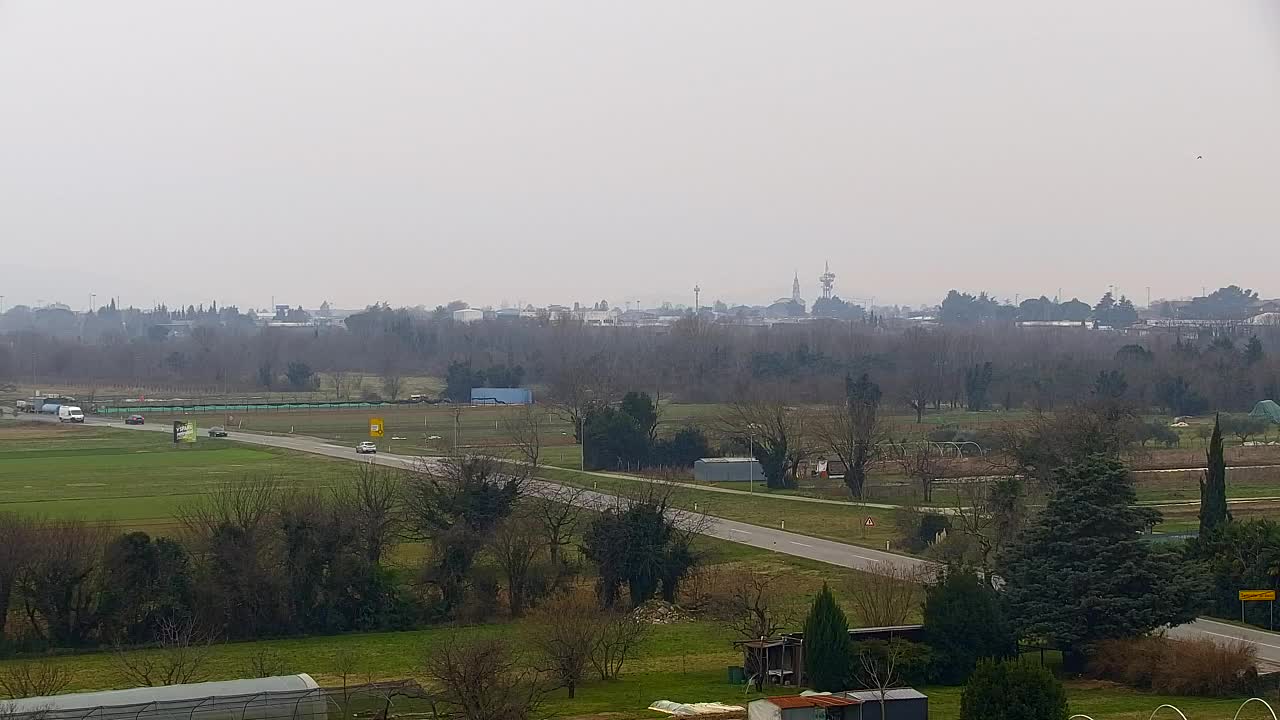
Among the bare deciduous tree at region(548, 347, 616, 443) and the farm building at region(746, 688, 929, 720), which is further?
the bare deciduous tree at region(548, 347, 616, 443)

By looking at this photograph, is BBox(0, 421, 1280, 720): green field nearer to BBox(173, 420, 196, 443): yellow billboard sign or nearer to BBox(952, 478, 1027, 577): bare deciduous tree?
BBox(173, 420, 196, 443): yellow billboard sign

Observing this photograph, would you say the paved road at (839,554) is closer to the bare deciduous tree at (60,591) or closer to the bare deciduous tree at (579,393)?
the bare deciduous tree at (60,591)

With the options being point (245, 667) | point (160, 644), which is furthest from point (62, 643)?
point (245, 667)

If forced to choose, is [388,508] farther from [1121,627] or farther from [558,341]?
[558,341]

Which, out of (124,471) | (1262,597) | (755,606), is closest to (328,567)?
(755,606)

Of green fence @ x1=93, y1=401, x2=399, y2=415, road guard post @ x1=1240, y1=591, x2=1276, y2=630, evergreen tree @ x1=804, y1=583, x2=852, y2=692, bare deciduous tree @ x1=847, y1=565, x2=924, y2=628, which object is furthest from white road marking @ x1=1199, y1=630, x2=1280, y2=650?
green fence @ x1=93, y1=401, x2=399, y2=415

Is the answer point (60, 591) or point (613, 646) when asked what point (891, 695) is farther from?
point (60, 591)

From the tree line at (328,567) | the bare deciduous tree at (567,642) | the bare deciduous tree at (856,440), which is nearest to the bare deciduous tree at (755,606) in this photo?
the tree line at (328,567)
